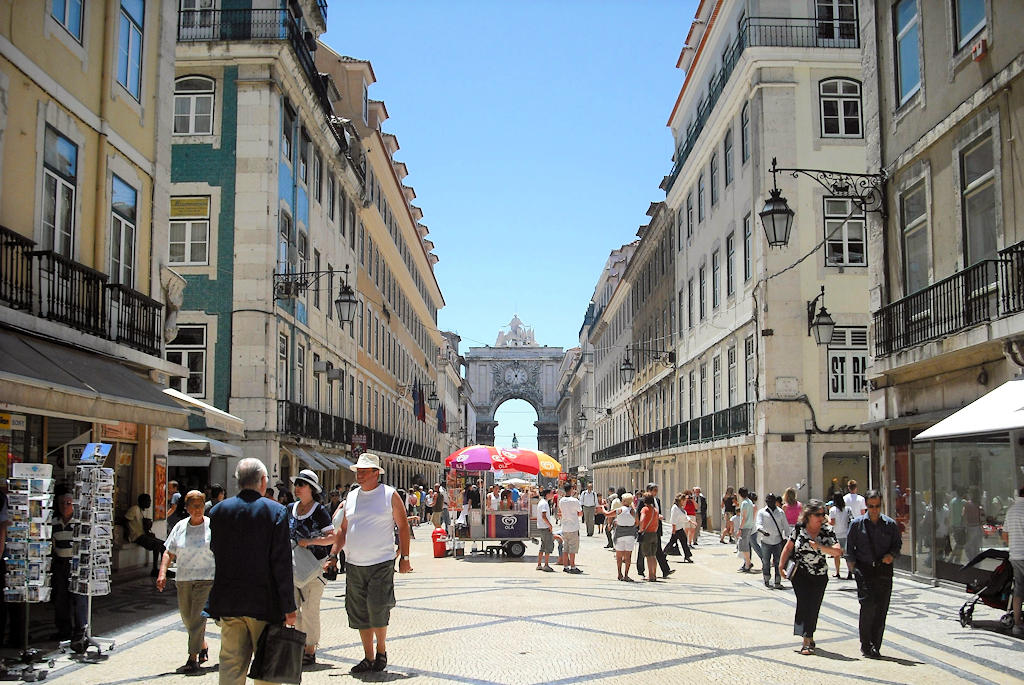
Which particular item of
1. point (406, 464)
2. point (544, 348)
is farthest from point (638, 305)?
point (544, 348)

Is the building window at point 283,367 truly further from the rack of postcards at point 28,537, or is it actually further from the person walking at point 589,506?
the rack of postcards at point 28,537

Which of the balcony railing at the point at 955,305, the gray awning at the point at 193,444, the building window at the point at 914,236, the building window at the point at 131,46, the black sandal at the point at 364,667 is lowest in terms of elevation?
the black sandal at the point at 364,667

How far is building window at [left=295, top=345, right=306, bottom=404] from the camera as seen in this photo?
27.2 meters

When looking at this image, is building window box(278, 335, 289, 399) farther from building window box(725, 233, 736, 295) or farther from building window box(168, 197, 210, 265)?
building window box(725, 233, 736, 295)

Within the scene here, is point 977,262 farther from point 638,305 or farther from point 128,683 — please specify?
point 638,305

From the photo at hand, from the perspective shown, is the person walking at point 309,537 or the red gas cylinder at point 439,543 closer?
the person walking at point 309,537

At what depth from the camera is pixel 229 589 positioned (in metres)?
6.15

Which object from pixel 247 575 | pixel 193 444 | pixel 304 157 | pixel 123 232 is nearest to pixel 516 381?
pixel 304 157

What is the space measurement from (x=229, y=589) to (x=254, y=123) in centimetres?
2015

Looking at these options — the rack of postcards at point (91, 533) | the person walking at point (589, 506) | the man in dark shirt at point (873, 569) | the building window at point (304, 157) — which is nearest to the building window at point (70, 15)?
the rack of postcards at point (91, 533)

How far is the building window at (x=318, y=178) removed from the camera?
98.1 feet

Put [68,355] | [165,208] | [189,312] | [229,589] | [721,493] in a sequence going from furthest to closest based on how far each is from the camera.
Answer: [721,493] → [189,312] → [165,208] → [68,355] → [229,589]

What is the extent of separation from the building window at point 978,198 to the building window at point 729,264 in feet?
49.4

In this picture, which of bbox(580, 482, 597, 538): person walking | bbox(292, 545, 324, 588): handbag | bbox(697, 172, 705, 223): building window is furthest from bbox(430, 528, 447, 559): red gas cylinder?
bbox(697, 172, 705, 223): building window
